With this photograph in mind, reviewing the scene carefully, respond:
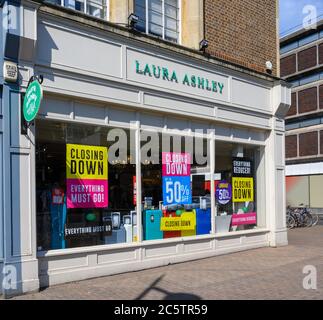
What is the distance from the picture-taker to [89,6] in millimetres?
9172

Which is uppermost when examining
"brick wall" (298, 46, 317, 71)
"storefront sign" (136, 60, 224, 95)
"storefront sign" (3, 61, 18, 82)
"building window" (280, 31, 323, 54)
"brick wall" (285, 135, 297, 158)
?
"building window" (280, 31, 323, 54)

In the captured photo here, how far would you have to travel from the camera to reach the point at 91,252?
8.37 meters

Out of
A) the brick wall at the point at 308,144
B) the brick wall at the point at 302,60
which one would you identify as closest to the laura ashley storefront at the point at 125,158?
the brick wall at the point at 308,144

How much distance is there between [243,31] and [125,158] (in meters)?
5.29

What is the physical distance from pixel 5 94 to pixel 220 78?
18.7ft

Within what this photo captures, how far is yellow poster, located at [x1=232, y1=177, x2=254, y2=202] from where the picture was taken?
39.0ft

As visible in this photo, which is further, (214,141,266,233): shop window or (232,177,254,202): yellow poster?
(232,177,254,202): yellow poster

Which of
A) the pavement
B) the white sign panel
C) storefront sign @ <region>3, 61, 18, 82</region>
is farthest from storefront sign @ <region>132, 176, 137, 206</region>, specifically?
storefront sign @ <region>3, 61, 18, 82</region>

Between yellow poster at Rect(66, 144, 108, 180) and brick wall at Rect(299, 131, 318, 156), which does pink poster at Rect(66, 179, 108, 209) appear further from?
brick wall at Rect(299, 131, 318, 156)

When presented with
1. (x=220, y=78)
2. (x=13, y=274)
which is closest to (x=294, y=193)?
(x=220, y=78)

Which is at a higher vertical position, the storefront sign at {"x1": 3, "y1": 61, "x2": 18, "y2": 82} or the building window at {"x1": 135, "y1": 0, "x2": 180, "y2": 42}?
the building window at {"x1": 135, "y1": 0, "x2": 180, "y2": 42}

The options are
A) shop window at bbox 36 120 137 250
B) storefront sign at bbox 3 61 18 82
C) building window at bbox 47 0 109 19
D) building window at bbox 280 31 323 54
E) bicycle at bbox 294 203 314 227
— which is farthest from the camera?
building window at bbox 280 31 323 54

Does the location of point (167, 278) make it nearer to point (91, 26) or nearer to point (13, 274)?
point (13, 274)

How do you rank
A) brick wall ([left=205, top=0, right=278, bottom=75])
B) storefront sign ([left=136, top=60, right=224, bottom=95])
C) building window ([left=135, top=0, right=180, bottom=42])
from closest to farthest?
storefront sign ([left=136, top=60, right=224, bottom=95])
building window ([left=135, top=0, right=180, bottom=42])
brick wall ([left=205, top=0, right=278, bottom=75])
